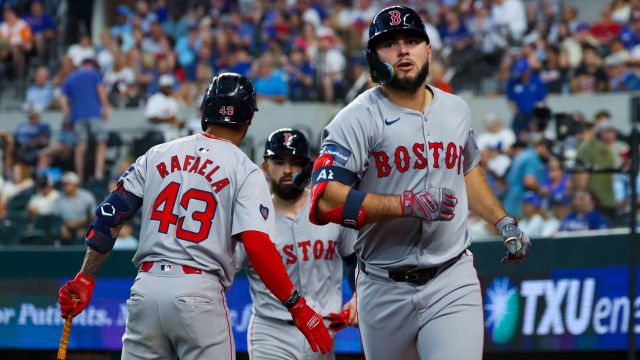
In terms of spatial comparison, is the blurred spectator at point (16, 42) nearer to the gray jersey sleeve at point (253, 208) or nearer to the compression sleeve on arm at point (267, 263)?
the gray jersey sleeve at point (253, 208)

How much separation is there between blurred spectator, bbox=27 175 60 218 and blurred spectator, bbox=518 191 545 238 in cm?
511

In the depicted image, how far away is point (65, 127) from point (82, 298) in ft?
34.0

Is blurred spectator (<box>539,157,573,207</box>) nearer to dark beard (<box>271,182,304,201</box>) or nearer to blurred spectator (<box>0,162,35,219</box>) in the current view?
dark beard (<box>271,182,304,201</box>)

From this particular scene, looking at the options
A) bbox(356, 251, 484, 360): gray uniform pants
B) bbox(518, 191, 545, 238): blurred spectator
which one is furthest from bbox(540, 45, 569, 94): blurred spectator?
bbox(356, 251, 484, 360): gray uniform pants

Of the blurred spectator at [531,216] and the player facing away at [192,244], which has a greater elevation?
the player facing away at [192,244]

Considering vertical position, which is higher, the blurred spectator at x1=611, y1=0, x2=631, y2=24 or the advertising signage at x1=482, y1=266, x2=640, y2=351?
the blurred spectator at x1=611, y1=0, x2=631, y2=24

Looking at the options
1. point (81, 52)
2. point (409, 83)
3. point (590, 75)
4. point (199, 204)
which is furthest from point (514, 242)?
point (81, 52)

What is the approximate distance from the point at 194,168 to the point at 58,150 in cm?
913

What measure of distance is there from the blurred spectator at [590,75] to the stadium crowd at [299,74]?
0.02 metres

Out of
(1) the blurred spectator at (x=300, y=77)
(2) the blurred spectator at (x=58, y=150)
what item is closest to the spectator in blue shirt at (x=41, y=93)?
(2) the blurred spectator at (x=58, y=150)

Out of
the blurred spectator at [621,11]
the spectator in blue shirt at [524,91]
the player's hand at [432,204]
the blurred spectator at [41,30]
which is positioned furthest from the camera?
the blurred spectator at [41,30]

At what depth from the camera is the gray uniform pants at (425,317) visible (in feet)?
17.3

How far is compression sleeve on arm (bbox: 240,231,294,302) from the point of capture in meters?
5.37

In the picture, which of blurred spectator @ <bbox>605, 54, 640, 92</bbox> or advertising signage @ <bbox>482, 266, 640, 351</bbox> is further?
blurred spectator @ <bbox>605, 54, 640, 92</bbox>
